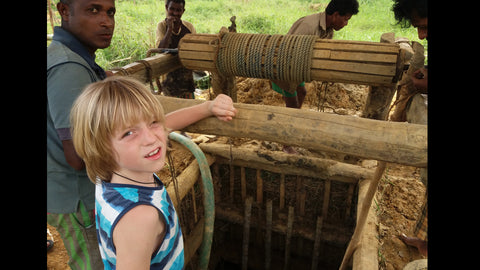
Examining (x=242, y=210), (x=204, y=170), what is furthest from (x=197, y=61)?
(x=242, y=210)

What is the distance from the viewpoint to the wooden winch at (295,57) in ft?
7.18

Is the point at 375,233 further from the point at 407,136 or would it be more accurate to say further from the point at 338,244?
the point at 407,136

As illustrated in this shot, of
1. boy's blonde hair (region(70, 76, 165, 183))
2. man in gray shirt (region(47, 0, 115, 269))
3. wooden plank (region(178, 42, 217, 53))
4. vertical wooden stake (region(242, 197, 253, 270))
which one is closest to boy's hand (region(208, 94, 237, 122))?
boy's blonde hair (region(70, 76, 165, 183))

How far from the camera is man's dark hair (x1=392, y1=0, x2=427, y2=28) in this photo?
1.98 m

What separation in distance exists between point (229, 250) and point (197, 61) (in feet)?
7.21

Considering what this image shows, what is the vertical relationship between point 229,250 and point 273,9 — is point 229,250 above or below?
below

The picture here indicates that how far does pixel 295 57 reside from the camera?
7.79ft

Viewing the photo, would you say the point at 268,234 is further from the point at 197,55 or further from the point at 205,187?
the point at 197,55

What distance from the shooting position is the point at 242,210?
123 inches

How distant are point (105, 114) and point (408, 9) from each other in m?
2.21

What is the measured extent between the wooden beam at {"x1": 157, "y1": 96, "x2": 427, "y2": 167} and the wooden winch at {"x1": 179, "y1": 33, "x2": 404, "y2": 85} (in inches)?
45.6

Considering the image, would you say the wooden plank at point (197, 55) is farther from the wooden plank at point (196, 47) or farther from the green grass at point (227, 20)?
the green grass at point (227, 20)

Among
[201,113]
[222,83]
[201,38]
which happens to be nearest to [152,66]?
[201,38]

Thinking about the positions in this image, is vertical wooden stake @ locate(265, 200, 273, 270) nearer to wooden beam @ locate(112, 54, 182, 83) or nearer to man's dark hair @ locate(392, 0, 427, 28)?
wooden beam @ locate(112, 54, 182, 83)
